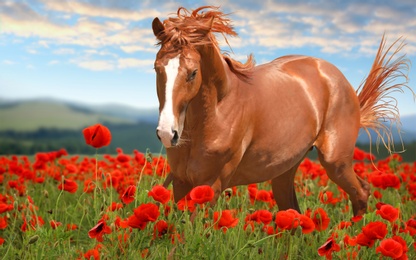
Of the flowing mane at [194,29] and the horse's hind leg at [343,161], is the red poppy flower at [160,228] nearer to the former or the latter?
the flowing mane at [194,29]

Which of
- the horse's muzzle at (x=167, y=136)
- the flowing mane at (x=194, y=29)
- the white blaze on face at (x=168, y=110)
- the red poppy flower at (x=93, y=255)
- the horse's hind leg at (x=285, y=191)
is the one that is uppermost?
the flowing mane at (x=194, y=29)

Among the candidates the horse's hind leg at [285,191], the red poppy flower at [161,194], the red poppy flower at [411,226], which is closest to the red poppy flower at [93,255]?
the red poppy flower at [161,194]

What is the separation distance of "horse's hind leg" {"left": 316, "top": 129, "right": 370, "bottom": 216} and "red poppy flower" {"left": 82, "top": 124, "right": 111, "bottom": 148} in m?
1.91

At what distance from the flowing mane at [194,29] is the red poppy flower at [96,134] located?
624 millimetres

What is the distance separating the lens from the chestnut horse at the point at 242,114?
2.99 metres

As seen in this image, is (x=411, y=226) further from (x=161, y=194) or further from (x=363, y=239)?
(x=161, y=194)

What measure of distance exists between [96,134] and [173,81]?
0.65m

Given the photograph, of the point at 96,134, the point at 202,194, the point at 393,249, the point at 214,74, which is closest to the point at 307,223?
the point at 393,249

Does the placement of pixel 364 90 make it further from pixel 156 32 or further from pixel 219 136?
pixel 156 32

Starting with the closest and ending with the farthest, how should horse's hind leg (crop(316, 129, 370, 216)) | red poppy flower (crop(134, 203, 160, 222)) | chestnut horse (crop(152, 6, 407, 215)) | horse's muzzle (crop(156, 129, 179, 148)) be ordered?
1. red poppy flower (crop(134, 203, 160, 222))
2. horse's muzzle (crop(156, 129, 179, 148))
3. chestnut horse (crop(152, 6, 407, 215))
4. horse's hind leg (crop(316, 129, 370, 216))

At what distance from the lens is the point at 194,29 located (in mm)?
3105

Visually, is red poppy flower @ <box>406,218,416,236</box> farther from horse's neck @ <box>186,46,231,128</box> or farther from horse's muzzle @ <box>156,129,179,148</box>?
horse's muzzle @ <box>156,129,179,148</box>

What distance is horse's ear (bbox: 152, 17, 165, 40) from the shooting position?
10.0 ft

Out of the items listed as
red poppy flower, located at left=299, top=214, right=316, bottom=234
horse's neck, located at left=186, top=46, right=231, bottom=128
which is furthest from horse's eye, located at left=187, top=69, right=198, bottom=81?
red poppy flower, located at left=299, top=214, right=316, bottom=234
